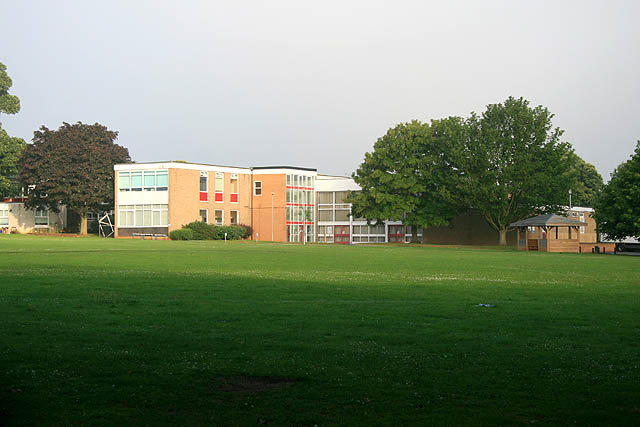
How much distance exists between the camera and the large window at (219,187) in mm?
91312

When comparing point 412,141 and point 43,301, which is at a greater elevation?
point 412,141

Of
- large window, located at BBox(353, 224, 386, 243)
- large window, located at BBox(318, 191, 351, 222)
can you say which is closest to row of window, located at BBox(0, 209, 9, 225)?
large window, located at BBox(318, 191, 351, 222)

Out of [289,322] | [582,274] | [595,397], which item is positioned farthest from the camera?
[582,274]

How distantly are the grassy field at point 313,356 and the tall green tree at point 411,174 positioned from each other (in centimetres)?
Result: 5878

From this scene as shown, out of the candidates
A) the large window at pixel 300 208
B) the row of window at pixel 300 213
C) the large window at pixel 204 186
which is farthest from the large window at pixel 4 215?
the row of window at pixel 300 213

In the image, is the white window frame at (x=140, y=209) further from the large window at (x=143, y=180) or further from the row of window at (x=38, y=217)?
the row of window at (x=38, y=217)

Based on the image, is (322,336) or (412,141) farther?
(412,141)

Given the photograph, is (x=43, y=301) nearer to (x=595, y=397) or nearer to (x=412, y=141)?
(x=595, y=397)

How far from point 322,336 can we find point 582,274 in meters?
20.0

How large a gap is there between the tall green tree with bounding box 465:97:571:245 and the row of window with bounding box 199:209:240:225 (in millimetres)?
33241

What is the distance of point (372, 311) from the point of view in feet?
50.8

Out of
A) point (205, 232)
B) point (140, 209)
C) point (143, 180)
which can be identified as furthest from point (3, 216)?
point (205, 232)

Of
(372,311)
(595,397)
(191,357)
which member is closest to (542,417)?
(595,397)

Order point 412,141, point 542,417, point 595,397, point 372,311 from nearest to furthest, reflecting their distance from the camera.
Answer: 1. point 542,417
2. point 595,397
3. point 372,311
4. point 412,141
